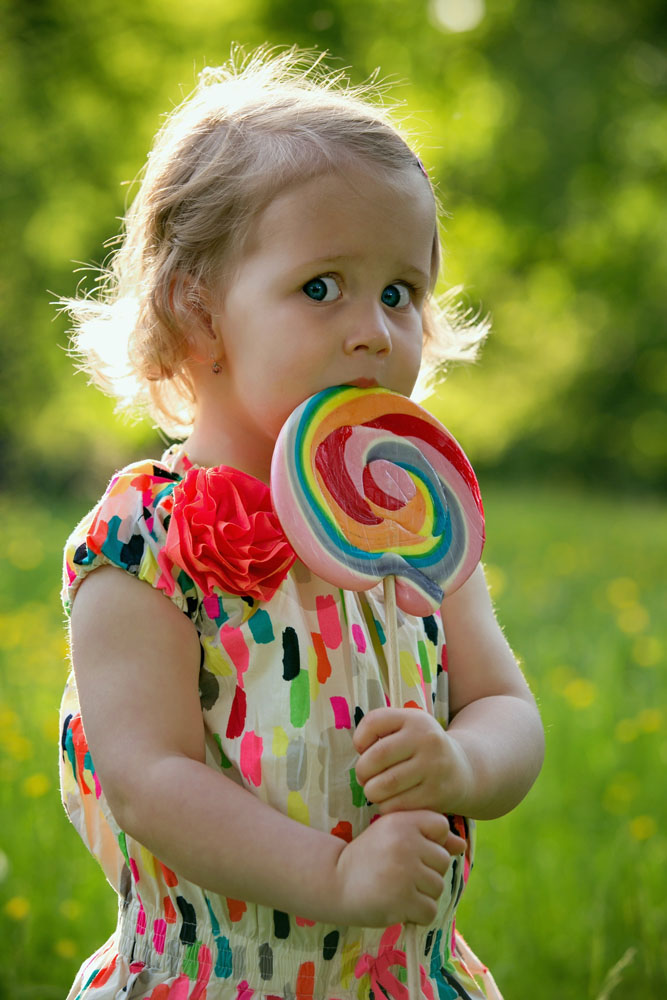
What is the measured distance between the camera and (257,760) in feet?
4.63

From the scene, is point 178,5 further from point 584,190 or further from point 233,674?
point 233,674

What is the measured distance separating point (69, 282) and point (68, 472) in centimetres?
408

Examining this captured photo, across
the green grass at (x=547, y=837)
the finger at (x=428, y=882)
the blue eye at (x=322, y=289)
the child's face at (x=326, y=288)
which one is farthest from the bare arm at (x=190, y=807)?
the green grass at (x=547, y=837)

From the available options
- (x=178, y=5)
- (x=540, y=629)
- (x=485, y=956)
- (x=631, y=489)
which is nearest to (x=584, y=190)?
(x=178, y=5)

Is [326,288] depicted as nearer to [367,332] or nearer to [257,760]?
[367,332]

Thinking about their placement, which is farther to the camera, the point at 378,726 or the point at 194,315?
the point at 194,315

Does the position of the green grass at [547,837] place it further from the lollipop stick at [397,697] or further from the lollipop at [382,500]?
the lollipop at [382,500]

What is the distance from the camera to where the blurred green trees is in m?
8.38

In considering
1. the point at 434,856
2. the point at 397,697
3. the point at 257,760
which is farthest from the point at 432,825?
the point at 257,760

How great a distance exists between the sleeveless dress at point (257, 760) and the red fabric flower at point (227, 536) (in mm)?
31

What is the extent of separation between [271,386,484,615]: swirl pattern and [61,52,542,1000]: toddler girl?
0.07 m

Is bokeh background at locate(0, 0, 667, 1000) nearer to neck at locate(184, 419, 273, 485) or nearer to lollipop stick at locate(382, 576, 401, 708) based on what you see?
neck at locate(184, 419, 273, 485)

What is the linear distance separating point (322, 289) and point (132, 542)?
0.43m

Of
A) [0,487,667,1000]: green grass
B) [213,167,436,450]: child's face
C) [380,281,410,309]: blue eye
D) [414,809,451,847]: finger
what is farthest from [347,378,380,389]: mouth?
[0,487,667,1000]: green grass
